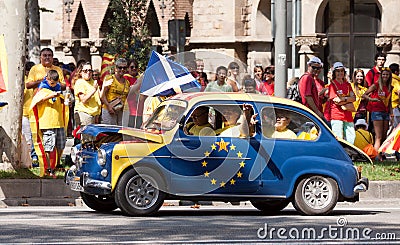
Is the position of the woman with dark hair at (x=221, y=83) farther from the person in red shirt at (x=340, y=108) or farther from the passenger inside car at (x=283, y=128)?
the passenger inside car at (x=283, y=128)

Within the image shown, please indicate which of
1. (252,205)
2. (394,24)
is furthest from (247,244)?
(394,24)

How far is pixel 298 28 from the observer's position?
34062 millimetres

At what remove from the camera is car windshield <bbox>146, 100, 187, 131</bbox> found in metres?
16.8

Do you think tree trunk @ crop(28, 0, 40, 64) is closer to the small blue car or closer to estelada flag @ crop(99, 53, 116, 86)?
estelada flag @ crop(99, 53, 116, 86)

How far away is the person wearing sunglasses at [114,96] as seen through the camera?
22.2 metres

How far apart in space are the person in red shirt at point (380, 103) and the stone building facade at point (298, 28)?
7563 millimetres

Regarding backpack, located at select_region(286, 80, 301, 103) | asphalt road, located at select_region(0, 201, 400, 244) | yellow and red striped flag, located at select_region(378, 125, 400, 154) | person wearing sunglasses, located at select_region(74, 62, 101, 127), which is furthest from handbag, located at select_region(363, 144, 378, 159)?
asphalt road, located at select_region(0, 201, 400, 244)

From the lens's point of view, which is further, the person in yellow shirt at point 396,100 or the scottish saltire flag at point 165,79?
the person in yellow shirt at point 396,100

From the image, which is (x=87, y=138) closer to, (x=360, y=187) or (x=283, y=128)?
(x=283, y=128)

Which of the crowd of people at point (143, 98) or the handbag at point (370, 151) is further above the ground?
the crowd of people at point (143, 98)

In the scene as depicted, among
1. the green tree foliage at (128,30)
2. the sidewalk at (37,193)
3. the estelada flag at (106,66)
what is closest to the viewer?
the sidewalk at (37,193)

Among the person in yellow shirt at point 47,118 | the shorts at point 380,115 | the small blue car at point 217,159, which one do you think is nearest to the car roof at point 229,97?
the small blue car at point 217,159

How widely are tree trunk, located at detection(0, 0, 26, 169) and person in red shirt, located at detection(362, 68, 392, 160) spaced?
7.26 m

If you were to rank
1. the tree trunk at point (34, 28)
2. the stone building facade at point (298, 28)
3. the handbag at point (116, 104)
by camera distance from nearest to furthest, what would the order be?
the handbag at point (116, 104) → the tree trunk at point (34, 28) → the stone building facade at point (298, 28)
